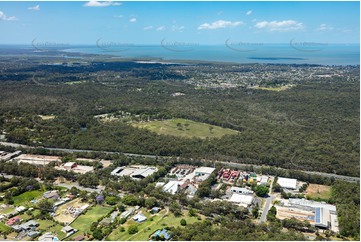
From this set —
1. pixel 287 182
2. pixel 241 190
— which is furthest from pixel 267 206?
pixel 287 182

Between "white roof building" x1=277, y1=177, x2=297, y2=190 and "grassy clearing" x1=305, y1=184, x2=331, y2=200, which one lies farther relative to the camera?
"white roof building" x1=277, y1=177, x2=297, y2=190

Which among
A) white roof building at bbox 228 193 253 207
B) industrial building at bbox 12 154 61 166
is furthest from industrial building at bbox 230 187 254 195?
industrial building at bbox 12 154 61 166

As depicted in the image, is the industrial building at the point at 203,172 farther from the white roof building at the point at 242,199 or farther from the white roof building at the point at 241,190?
the white roof building at the point at 242,199

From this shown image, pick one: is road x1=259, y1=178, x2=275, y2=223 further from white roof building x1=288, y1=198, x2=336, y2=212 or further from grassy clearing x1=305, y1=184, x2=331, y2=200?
grassy clearing x1=305, y1=184, x2=331, y2=200

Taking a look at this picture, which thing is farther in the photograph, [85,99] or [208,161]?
[85,99]

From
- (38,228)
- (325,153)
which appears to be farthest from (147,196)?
(325,153)

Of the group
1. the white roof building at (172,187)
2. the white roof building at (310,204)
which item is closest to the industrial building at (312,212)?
the white roof building at (310,204)

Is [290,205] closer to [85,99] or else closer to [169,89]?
[85,99]
